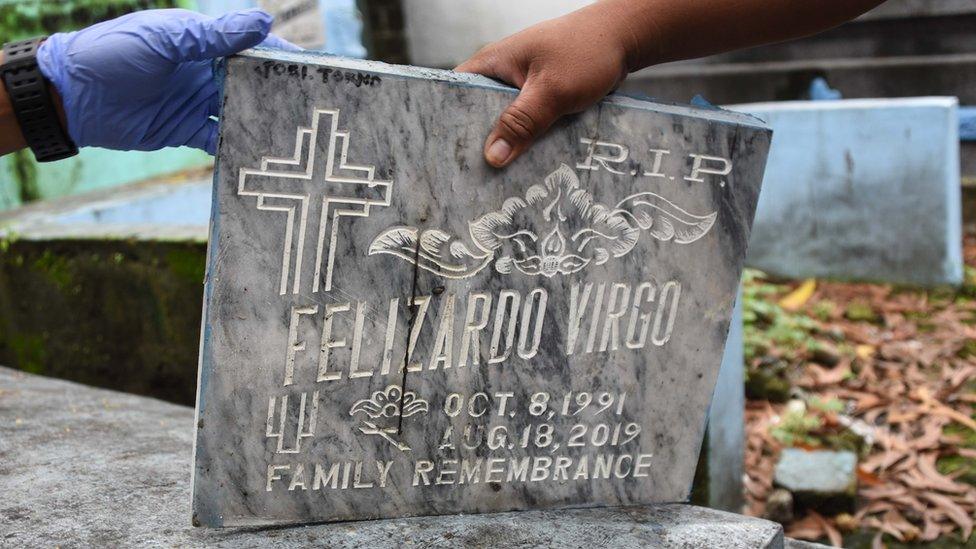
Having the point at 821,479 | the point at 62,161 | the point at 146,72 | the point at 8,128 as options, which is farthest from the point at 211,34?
the point at 62,161

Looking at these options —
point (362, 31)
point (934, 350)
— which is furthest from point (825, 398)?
point (362, 31)

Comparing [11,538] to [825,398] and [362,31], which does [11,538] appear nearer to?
[825,398]

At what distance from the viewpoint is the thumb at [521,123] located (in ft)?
5.28

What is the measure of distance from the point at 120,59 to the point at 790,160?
4.11m

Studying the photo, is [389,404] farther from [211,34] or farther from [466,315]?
[211,34]

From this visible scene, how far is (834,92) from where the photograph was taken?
631cm

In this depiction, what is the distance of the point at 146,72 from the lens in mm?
1741

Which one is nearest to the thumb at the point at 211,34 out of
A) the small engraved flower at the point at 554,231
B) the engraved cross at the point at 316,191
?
the engraved cross at the point at 316,191

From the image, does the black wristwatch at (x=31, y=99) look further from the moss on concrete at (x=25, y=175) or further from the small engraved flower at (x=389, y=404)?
the moss on concrete at (x=25, y=175)

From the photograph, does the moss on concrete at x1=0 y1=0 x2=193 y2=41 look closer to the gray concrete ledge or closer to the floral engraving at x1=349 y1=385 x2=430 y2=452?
the gray concrete ledge

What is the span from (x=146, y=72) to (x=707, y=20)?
3.36 feet

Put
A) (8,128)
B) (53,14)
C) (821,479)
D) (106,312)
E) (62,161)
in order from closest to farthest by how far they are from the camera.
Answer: (8,128) → (821,479) → (106,312) → (53,14) → (62,161)

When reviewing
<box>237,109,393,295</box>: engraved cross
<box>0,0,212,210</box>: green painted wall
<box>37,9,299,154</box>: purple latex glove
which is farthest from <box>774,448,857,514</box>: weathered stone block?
<box>0,0,212,210</box>: green painted wall

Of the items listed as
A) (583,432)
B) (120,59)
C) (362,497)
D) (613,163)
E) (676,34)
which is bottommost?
(362,497)
